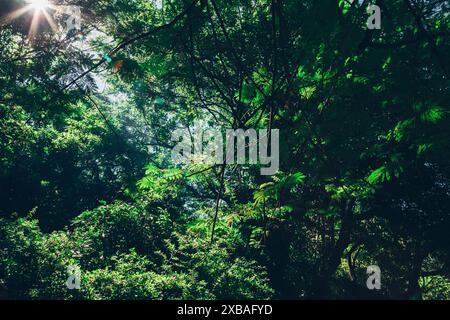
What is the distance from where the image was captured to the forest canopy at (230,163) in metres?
2.31

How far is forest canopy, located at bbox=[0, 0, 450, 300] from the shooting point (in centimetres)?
231
